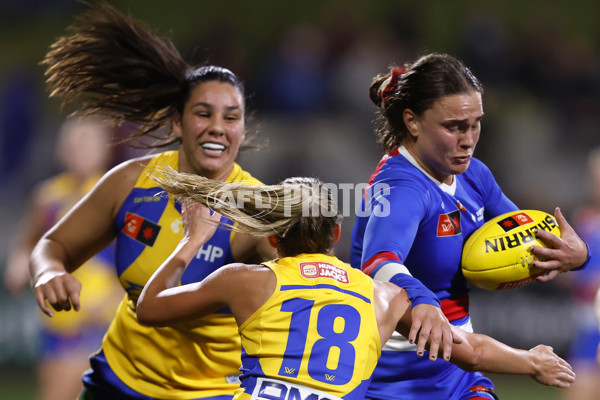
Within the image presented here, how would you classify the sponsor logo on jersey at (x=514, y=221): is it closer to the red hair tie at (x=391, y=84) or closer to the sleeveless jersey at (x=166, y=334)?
the red hair tie at (x=391, y=84)

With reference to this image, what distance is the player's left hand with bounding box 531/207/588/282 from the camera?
10.8 ft

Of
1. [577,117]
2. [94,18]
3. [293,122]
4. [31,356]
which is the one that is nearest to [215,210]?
[94,18]

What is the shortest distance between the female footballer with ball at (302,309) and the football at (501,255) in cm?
46

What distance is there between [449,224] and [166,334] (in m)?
1.31

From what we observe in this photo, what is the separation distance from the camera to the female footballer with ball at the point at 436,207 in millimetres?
3240

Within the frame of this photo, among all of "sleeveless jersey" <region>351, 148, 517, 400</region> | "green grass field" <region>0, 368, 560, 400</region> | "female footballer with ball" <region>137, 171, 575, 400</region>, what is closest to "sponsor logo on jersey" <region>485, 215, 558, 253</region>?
"sleeveless jersey" <region>351, 148, 517, 400</region>

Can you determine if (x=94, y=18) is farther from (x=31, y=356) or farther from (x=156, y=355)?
(x=31, y=356)

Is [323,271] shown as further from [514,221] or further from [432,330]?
[514,221]

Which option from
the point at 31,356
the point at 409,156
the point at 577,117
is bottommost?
the point at 31,356

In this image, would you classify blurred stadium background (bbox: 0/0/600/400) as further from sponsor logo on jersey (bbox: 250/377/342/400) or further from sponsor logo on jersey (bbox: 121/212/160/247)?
sponsor logo on jersey (bbox: 250/377/342/400)

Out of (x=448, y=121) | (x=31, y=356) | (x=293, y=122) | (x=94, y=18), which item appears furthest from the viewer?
(x=293, y=122)

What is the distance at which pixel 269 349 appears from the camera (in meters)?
2.68

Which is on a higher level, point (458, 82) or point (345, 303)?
point (458, 82)

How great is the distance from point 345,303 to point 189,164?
137cm
